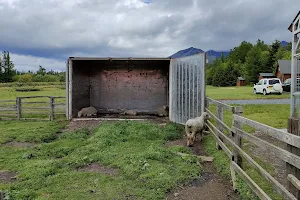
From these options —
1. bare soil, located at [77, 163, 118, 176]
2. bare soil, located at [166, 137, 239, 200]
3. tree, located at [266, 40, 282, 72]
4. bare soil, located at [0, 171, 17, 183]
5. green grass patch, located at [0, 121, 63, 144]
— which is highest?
tree, located at [266, 40, 282, 72]

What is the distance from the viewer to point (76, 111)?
549 inches

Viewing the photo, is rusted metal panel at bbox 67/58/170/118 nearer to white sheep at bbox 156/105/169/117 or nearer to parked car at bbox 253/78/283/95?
white sheep at bbox 156/105/169/117

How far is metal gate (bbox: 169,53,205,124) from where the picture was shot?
1002 centimetres

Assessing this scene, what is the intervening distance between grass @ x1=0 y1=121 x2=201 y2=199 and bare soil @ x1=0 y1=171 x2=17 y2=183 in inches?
5.9

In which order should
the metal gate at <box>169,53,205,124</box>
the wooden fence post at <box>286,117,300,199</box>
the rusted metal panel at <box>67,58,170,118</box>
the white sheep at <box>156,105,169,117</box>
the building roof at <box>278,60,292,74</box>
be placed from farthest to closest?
the building roof at <box>278,60,292,74</box>, the rusted metal panel at <box>67,58,170,118</box>, the white sheep at <box>156,105,169,117</box>, the metal gate at <box>169,53,205,124</box>, the wooden fence post at <box>286,117,300,199</box>

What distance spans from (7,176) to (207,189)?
403 centimetres

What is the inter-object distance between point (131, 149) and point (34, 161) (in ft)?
7.86

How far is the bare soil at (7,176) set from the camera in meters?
5.64

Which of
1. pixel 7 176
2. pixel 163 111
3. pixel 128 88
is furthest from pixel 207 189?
pixel 128 88

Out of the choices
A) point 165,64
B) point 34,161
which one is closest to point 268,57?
point 165,64

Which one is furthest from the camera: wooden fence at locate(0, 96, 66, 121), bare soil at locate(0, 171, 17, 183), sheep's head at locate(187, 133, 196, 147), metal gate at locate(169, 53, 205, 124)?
wooden fence at locate(0, 96, 66, 121)

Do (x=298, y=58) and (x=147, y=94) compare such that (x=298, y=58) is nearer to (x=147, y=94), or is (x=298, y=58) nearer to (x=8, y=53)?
(x=147, y=94)

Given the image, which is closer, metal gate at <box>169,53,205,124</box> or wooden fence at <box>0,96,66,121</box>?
metal gate at <box>169,53,205,124</box>

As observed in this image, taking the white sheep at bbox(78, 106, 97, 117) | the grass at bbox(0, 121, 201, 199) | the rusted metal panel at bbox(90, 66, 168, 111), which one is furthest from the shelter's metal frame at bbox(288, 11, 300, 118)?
the white sheep at bbox(78, 106, 97, 117)
